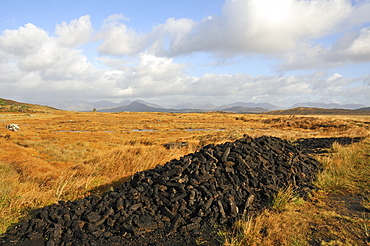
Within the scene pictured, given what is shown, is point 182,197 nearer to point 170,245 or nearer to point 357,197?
point 170,245

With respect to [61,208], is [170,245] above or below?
below

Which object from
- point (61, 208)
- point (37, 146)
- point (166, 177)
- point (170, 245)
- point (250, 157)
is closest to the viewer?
point (170, 245)

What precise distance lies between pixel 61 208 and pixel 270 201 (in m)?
7.25

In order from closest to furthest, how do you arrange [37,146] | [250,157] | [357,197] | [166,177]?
1. [166,177]
2. [357,197]
3. [250,157]
4. [37,146]

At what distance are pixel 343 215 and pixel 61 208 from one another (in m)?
9.29

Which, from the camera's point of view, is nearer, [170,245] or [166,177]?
[170,245]

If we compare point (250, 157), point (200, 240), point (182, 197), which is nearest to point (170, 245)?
point (200, 240)

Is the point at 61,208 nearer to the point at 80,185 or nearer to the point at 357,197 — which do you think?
the point at 80,185

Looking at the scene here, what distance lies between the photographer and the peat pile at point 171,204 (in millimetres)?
6355

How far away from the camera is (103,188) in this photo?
1027 cm

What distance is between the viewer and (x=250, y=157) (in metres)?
9.80

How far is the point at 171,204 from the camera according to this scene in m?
7.20

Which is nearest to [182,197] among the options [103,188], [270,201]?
[270,201]

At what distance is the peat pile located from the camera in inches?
250
